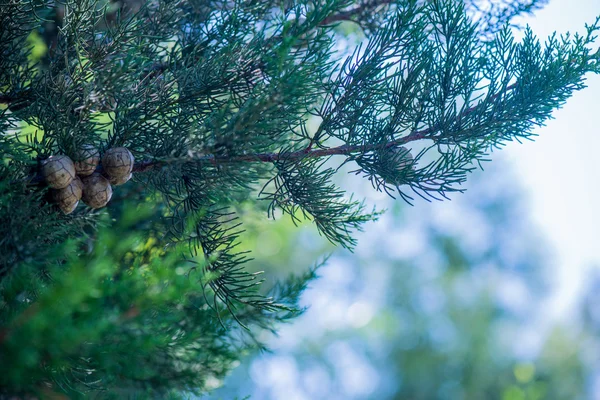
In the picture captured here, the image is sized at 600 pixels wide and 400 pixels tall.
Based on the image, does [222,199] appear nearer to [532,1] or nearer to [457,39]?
[457,39]

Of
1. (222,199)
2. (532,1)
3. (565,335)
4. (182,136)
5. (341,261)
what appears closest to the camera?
(182,136)

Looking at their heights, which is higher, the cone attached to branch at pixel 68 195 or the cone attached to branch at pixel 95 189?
the cone attached to branch at pixel 95 189

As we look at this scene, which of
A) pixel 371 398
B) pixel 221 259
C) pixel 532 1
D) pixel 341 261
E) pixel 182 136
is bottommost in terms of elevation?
pixel 221 259

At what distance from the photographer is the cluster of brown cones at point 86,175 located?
1.97ft

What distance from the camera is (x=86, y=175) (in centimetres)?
64

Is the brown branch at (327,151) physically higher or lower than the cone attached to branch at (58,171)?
higher

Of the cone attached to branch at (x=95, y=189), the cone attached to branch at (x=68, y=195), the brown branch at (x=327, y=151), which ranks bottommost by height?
the cone attached to branch at (x=68, y=195)

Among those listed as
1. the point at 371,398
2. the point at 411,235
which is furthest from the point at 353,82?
the point at 411,235

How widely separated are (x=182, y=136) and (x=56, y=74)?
225 millimetres

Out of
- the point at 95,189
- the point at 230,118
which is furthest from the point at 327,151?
the point at 95,189

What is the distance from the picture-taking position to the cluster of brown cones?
1.97ft

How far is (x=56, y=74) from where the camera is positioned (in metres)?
0.74

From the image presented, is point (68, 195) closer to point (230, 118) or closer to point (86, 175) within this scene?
point (86, 175)

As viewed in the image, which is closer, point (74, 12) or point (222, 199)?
point (74, 12)
